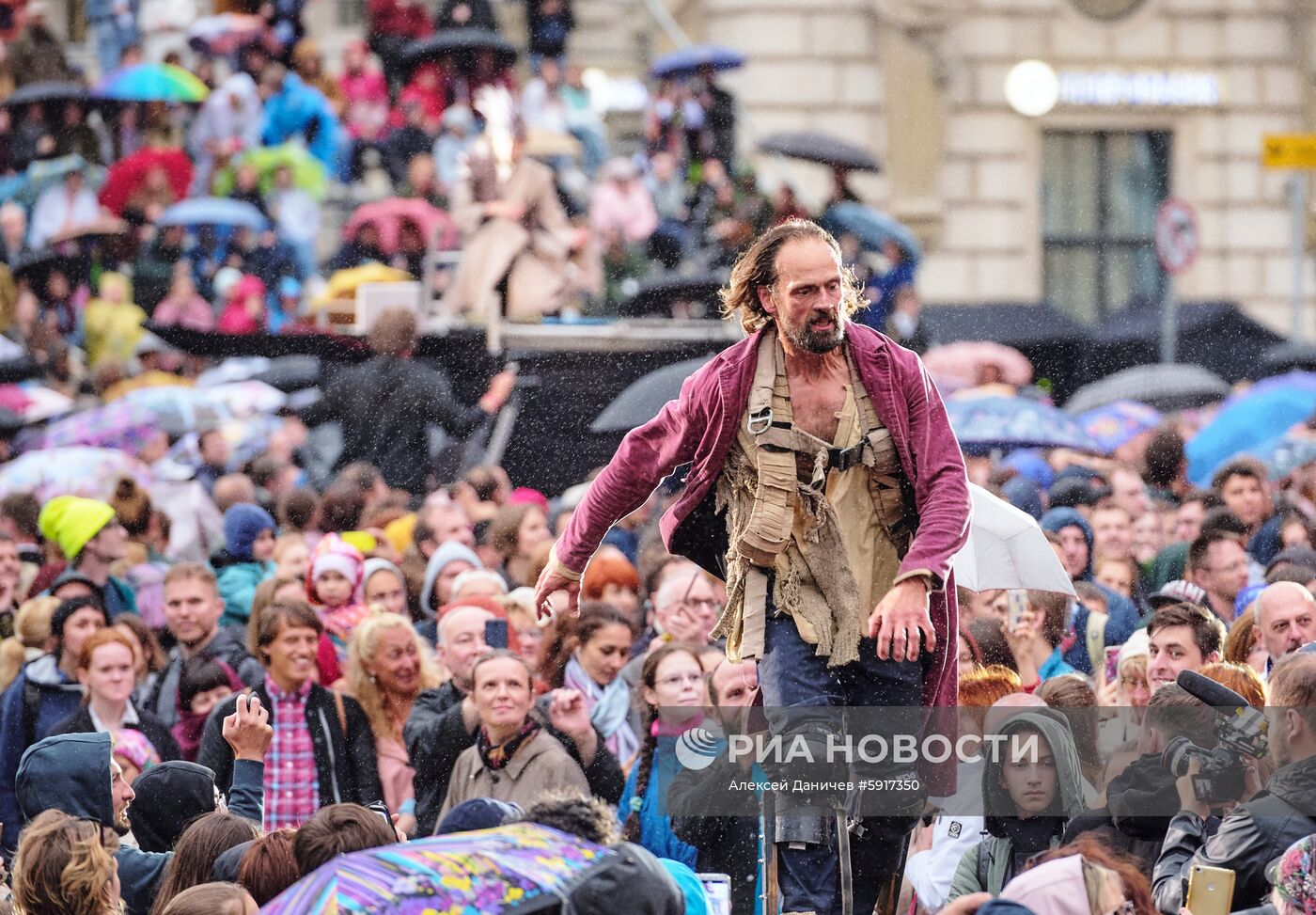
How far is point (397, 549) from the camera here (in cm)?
1262

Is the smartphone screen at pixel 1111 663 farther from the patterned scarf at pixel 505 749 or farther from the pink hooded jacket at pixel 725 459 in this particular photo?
the pink hooded jacket at pixel 725 459

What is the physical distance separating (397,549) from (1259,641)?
5.48 metres

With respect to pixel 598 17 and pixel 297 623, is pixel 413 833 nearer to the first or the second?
pixel 297 623

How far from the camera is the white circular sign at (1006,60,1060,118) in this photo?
89.9 feet

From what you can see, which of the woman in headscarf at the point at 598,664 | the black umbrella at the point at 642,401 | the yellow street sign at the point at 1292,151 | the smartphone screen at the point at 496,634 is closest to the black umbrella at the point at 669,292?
the black umbrella at the point at 642,401

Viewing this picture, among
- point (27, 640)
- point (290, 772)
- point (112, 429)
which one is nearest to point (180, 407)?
point (112, 429)

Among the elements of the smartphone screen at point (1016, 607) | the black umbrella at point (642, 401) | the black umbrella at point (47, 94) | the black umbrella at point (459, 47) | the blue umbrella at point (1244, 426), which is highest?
the black umbrella at point (459, 47)

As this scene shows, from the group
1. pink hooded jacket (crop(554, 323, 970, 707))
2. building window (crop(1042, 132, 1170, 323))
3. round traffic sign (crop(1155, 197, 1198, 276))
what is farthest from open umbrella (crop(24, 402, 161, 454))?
building window (crop(1042, 132, 1170, 323))

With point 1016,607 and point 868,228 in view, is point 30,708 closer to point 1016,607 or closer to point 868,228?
point 1016,607

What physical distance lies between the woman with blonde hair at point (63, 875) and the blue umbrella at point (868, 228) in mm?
14022

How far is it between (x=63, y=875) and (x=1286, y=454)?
9.85 metres

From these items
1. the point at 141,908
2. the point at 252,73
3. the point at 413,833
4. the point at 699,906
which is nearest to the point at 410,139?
the point at 252,73

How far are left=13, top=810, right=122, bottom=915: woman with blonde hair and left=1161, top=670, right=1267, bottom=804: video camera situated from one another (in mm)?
2841

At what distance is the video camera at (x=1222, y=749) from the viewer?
21.1ft
